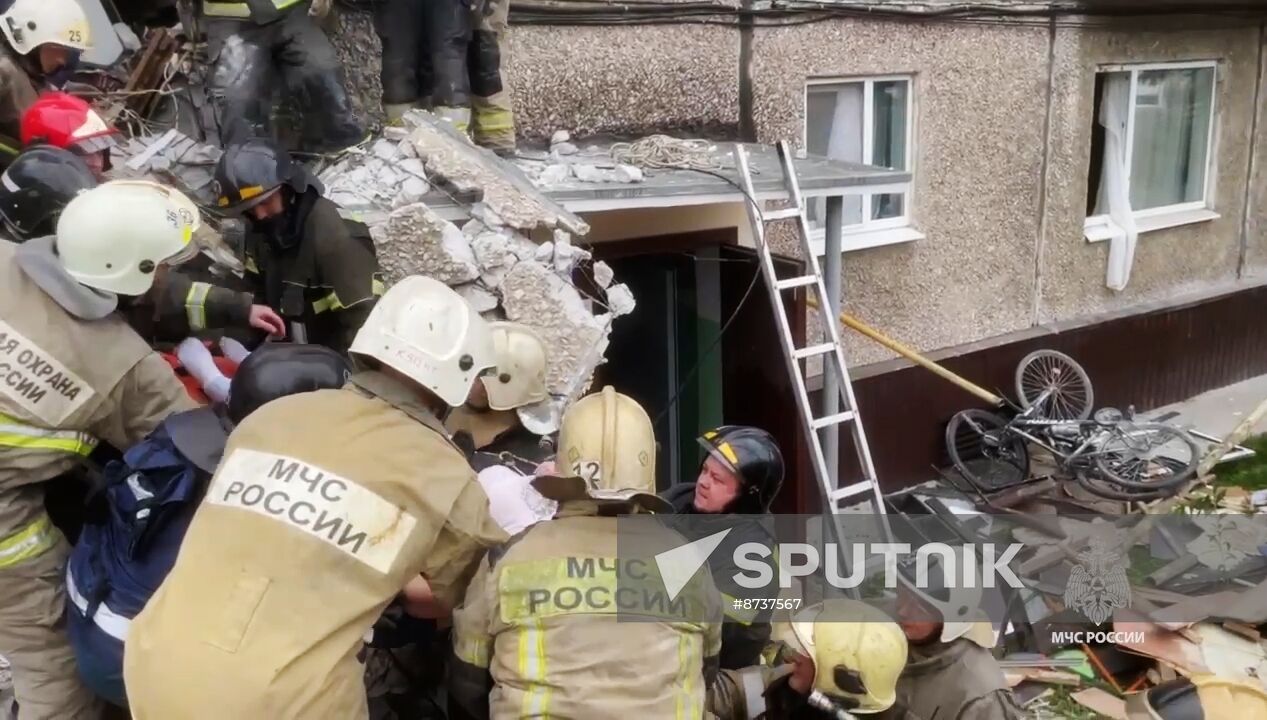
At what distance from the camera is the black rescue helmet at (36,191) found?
9.86 feet

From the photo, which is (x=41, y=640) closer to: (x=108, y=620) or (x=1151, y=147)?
(x=108, y=620)

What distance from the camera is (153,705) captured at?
6.62 ft

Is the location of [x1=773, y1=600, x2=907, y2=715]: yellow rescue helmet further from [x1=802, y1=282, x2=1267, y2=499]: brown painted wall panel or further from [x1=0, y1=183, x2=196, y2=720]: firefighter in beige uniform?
[x1=802, y1=282, x2=1267, y2=499]: brown painted wall panel

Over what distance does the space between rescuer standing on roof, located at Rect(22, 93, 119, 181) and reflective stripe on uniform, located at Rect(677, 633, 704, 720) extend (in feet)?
8.65

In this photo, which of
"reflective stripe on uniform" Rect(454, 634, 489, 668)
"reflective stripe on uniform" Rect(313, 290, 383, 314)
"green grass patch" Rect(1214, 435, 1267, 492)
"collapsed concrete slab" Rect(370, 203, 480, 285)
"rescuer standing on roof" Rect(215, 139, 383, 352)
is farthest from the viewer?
"green grass patch" Rect(1214, 435, 1267, 492)

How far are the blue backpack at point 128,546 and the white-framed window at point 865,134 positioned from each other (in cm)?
468

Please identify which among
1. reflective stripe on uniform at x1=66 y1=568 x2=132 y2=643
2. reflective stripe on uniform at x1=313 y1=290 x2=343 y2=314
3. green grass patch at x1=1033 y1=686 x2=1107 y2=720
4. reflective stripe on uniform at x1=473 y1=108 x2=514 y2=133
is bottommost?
green grass patch at x1=1033 y1=686 x2=1107 y2=720

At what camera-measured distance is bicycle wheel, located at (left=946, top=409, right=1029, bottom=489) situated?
6.88 meters

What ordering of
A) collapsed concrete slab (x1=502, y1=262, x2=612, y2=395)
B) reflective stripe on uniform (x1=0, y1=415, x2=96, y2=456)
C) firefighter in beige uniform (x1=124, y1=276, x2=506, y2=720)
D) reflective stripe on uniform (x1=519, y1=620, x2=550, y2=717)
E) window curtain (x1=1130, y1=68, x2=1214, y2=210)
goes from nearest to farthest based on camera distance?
1. firefighter in beige uniform (x1=124, y1=276, x2=506, y2=720)
2. reflective stripe on uniform (x1=519, y1=620, x2=550, y2=717)
3. reflective stripe on uniform (x1=0, y1=415, x2=96, y2=456)
4. collapsed concrete slab (x1=502, y1=262, x2=612, y2=395)
5. window curtain (x1=1130, y1=68, x2=1214, y2=210)

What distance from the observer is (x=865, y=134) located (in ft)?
21.7

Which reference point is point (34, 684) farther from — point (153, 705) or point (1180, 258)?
point (1180, 258)

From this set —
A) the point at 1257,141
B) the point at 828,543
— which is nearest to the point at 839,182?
the point at 828,543

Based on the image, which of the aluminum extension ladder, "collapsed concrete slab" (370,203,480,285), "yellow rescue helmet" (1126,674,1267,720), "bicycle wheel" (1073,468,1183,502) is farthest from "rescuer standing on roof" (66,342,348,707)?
"bicycle wheel" (1073,468,1183,502)

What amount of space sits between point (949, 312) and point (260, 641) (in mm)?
6037
